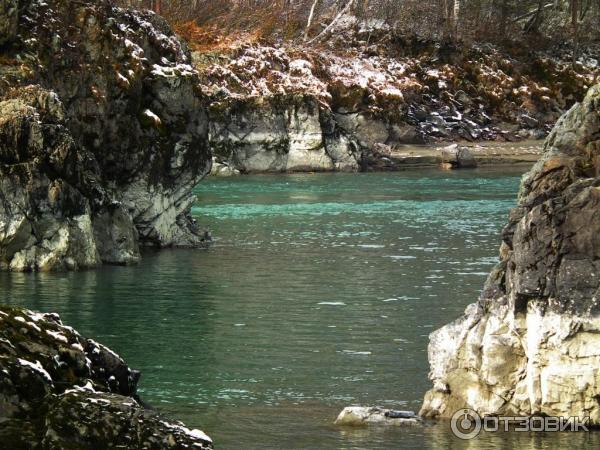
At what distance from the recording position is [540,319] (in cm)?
1426

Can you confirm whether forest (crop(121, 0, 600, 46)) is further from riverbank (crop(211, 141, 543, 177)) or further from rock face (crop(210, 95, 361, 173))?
riverbank (crop(211, 141, 543, 177))

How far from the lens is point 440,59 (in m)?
87.1

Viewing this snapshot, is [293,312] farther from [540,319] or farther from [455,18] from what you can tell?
[455,18]

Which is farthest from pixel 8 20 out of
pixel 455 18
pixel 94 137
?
pixel 455 18

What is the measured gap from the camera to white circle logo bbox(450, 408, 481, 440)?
557 inches

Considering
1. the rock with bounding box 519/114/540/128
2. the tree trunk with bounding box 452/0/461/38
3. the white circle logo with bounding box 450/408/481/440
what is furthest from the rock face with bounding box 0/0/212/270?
the tree trunk with bounding box 452/0/461/38

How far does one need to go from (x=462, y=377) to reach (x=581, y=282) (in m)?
1.89

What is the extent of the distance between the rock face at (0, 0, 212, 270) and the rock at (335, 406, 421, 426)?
16658mm

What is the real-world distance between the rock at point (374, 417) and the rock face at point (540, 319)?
1.19ft

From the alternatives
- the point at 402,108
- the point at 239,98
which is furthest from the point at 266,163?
the point at 402,108

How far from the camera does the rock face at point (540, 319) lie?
14086mm

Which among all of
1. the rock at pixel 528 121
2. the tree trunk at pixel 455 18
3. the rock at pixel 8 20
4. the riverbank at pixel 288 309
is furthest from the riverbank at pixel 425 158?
the rock at pixel 8 20

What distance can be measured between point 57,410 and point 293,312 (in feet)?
55.7

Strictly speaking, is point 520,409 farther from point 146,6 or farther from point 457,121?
point 146,6
